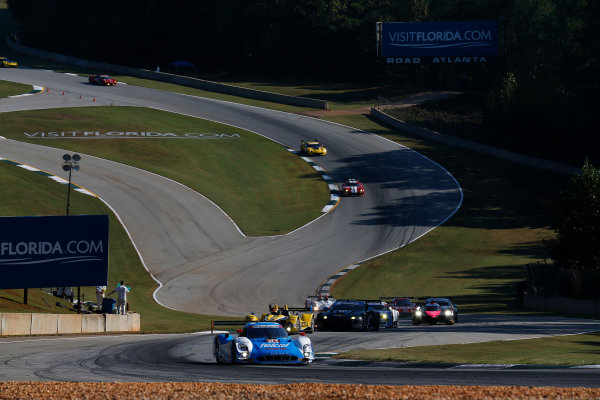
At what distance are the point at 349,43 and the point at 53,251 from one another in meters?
96.7

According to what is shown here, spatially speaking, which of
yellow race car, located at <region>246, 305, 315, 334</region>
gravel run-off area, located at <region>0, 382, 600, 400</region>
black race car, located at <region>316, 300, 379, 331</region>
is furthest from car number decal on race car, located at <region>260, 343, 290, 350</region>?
black race car, located at <region>316, 300, 379, 331</region>

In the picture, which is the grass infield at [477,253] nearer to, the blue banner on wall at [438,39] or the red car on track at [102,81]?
the blue banner on wall at [438,39]

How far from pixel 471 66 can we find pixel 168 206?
59.7 metres

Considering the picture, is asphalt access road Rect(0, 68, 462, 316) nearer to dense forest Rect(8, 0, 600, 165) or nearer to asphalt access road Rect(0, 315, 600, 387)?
dense forest Rect(8, 0, 600, 165)

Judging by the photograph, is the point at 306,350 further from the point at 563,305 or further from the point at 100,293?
the point at 563,305

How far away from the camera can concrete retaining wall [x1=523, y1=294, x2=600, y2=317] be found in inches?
1601

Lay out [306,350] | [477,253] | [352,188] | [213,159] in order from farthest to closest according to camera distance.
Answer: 1. [213,159]
2. [352,188]
3. [477,253]
4. [306,350]

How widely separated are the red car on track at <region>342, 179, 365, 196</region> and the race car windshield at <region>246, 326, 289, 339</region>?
51.0 meters

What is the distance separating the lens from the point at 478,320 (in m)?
39.1

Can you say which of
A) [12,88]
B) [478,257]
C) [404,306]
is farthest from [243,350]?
[12,88]

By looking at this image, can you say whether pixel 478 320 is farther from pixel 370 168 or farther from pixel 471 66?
pixel 471 66

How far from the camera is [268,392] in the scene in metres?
15.1

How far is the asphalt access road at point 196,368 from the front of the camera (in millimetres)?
17844

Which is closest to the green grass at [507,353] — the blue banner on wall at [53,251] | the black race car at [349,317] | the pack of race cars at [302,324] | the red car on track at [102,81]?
the pack of race cars at [302,324]
